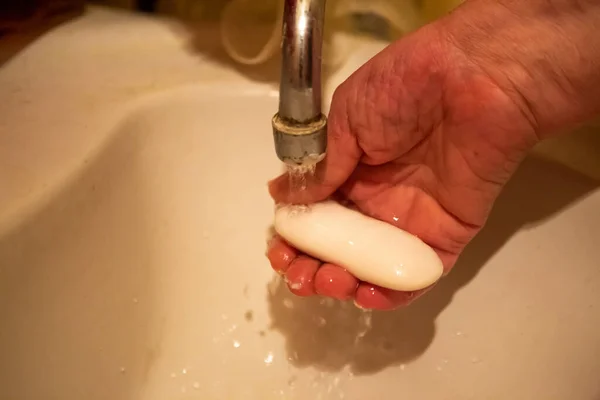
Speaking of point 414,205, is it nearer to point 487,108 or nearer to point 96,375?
point 487,108

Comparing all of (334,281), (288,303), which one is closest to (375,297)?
(334,281)

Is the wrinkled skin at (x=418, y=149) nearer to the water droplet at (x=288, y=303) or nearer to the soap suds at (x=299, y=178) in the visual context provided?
the soap suds at (x=299, y=178)

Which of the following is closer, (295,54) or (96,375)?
(295,54)

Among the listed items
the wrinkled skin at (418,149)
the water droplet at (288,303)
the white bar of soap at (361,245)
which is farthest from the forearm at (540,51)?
the water droplet at (288,303)

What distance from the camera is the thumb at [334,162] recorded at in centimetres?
52

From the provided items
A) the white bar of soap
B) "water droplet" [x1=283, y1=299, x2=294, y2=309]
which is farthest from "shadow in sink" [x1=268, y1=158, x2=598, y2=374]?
the white bar of soap

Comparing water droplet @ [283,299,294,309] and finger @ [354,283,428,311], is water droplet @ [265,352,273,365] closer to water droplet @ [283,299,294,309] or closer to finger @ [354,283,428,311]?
water droplet @ [283,299,294,309]

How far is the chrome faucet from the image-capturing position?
1.24 ft

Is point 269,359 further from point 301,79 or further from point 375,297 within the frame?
point 301,79

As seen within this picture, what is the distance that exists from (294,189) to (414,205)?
0.36 feet

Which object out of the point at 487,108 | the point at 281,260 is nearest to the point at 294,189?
the point at 281,260

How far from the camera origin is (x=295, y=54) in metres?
0.38

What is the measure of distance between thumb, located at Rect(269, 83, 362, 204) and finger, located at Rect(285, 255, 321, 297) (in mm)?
50

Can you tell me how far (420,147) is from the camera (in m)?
0.55
